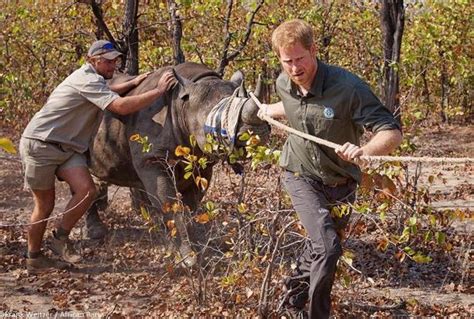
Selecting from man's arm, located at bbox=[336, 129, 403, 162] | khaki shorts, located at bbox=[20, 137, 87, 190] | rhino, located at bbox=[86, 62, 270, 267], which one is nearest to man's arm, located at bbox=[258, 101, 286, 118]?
rhino, located at bbox=[86, 62, 270, 267]

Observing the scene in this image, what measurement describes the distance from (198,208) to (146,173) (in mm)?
657

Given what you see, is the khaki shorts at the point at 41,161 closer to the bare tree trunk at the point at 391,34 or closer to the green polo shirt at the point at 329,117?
the green polo shirt at the point at 329,117

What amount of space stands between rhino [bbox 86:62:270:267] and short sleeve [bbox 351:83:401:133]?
169 centimetres

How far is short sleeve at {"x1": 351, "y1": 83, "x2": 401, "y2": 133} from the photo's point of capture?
4.23 metres

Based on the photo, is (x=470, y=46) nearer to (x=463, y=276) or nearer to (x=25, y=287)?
(x=463, y=276)

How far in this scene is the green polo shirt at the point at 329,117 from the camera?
14.1ft

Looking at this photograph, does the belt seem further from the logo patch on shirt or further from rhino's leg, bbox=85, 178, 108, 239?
rhino's leg, bbox=85, 178, 108, 239

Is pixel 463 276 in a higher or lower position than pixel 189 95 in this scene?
lower

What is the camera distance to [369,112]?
4285 millimetres

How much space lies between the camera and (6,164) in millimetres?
12859

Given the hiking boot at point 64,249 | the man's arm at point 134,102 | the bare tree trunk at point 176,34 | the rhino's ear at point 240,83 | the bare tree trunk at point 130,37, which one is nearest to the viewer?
the rhino's ear at point 240,83

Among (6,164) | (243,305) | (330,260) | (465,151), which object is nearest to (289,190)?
(330,260)

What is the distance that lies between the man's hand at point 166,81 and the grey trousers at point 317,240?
6.88 ft

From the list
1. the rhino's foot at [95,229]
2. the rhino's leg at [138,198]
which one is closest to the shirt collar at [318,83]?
the rhino's leg at [138,198]
